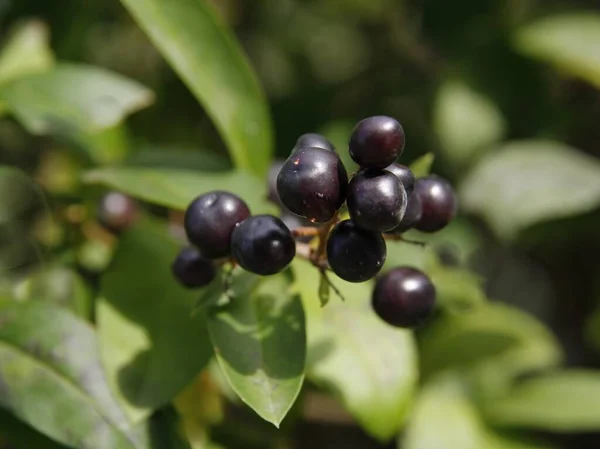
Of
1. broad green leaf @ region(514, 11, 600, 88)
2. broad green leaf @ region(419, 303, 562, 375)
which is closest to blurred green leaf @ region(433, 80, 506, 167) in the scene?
broad green leaf @ region(514, 11, 600, 88)

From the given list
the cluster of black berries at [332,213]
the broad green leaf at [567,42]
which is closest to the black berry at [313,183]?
the cluster of black berries at [332,213]

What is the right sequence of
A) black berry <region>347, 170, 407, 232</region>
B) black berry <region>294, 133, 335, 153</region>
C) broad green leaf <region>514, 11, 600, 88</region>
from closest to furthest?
1. black berry <region>347, 170, 407, 232</region>
2. black berry <region>294, 133, 335, 153</region>
3. broad green leaf <region>514, 11, 600, 88</region>

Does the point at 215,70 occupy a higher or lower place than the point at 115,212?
higher

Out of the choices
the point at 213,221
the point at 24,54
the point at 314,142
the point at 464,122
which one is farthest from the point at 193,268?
the point at 464,122

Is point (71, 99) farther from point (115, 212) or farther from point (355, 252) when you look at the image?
point (355, 252)

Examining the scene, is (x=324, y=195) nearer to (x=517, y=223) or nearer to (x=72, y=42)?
(x=517, y=223)

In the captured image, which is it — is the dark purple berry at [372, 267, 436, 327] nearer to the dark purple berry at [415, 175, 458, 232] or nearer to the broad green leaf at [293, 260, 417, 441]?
the dark purple berry at [415, 175, 458, 232]

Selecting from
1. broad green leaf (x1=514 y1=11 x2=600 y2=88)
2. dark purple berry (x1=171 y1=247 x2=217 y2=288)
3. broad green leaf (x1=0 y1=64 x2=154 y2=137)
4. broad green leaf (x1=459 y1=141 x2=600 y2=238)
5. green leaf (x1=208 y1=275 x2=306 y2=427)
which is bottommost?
broad green leaf (x1=459 y1=141 x2=600 y2=238)

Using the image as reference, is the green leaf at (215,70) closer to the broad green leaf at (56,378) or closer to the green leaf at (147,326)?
the green leaf at (147,326)

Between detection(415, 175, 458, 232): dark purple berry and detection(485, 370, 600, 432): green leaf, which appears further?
detection(485, 370, 600, 432): green leaf
